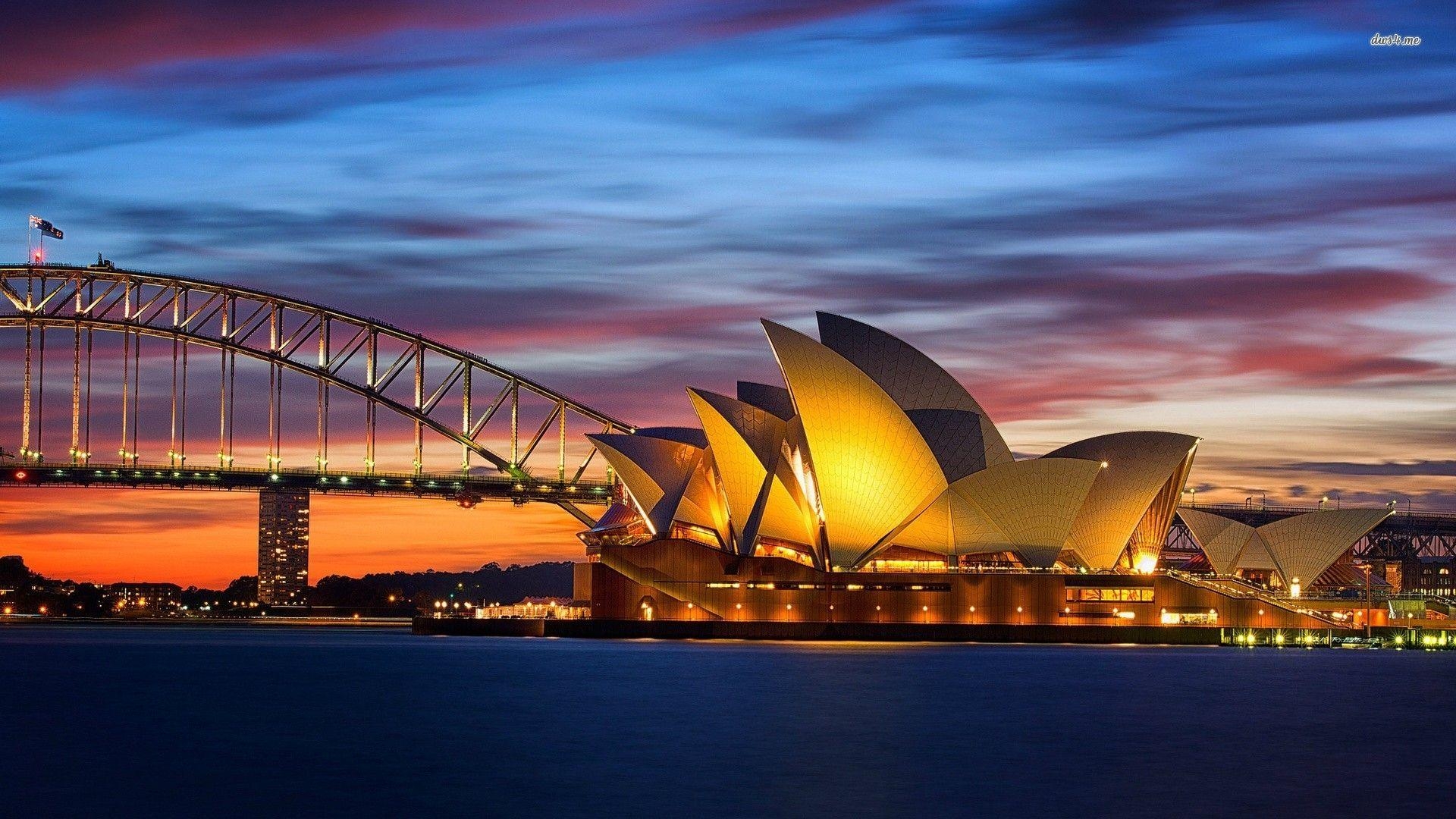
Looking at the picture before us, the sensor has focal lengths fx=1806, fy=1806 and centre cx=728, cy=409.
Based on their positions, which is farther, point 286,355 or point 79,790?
point 286,355

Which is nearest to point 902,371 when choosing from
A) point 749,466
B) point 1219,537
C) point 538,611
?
point 749,466

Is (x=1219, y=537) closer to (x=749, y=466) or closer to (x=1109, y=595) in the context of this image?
(x=1109, y=595)

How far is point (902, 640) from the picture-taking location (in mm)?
99625

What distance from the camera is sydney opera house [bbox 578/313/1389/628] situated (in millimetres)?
92188

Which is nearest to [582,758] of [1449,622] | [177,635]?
[1449,622]

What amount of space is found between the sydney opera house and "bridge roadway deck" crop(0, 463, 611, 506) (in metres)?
23.6

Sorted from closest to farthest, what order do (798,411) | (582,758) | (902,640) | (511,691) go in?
(582,758) → (511,691) → (798,411) → (902,640)

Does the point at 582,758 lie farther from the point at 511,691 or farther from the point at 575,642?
the point at 575,642

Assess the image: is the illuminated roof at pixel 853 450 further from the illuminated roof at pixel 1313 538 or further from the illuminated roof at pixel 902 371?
the illuminated roof at pixel 1313 538

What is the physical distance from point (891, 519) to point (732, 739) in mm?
51723

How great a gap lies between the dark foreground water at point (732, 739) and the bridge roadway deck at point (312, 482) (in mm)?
39774

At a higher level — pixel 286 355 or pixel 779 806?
pixel 286 355

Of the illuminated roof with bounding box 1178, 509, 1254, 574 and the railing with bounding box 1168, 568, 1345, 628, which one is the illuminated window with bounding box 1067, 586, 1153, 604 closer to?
the railing with bounding box 1168, 568, 1345, 628

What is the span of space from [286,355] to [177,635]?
28.9 meters
